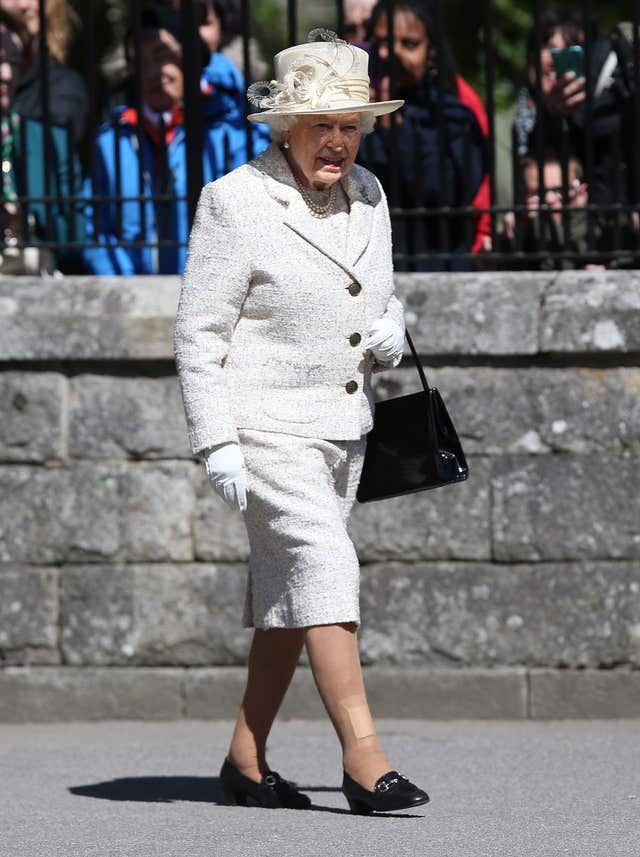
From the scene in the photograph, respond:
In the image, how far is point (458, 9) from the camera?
1669 cm

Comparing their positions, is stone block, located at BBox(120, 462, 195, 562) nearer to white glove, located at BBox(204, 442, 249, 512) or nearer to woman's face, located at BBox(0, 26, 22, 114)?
woman's face, located at BBox(0, 26, 22, 114)

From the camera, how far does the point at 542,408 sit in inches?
232

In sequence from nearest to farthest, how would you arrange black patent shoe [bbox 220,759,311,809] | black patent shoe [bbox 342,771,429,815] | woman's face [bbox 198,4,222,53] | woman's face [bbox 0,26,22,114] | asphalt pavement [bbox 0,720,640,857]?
asphalt pavement [bbox 0,720,640,857], black patent shoe [bbox 342,771,429,815], black patent shoe [bbox 220,759,311,809], woman's face [bbox 198,4,222,53], woman's face [bbox 0,26,22,114]

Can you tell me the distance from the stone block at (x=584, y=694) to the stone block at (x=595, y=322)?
1076 millimetres

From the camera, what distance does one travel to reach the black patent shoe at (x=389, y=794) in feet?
14.0

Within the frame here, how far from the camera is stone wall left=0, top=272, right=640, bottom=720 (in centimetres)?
588

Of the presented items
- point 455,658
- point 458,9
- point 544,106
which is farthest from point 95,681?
point 458,9

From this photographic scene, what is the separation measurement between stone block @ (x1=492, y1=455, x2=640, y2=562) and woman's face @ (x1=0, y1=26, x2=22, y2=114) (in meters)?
2.23

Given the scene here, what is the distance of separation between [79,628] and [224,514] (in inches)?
24.7

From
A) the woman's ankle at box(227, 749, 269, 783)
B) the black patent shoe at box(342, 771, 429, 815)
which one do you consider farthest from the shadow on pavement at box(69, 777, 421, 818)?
the black patent shoe at box(342, 771, 429, 815)

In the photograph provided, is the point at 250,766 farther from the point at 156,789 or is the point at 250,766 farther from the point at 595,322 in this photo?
the point at 595,322

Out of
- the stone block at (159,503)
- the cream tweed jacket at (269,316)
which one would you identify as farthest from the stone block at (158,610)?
the cream tweed jacket at (269,316)

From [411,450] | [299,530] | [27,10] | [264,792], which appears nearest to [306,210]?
[411,450]

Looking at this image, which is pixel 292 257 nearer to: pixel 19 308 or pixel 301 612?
pixel 301 612
